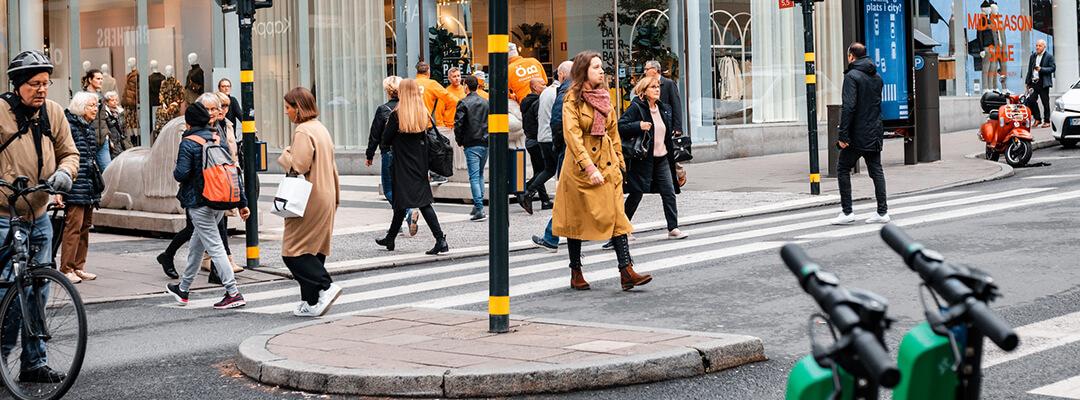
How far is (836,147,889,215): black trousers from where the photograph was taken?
13594 mm

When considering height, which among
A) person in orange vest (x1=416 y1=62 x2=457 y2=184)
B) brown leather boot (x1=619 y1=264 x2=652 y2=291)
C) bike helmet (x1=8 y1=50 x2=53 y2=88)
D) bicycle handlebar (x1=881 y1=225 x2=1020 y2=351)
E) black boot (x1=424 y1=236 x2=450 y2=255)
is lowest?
brown leather boot (x1=619 y1=264 x2=652 y2=291)

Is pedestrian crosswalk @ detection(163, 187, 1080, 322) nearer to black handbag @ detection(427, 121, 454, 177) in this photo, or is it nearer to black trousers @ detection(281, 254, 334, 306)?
black trousers @ detection(281, 254, 334, 306)

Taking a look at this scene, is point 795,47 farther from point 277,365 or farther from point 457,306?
point 277,365

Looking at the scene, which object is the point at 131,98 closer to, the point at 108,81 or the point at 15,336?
the point at 108,81

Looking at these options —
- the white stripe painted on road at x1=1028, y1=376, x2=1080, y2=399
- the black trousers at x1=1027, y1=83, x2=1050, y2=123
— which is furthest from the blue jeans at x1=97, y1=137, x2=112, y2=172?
the black trousers at x1=1027, y1=83, x2=1050, y2=123

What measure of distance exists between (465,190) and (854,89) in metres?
6.00

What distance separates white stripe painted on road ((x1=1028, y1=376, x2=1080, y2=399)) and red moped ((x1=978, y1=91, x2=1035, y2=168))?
48.8 ft

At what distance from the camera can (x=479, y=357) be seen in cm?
678

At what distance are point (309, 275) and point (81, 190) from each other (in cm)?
361

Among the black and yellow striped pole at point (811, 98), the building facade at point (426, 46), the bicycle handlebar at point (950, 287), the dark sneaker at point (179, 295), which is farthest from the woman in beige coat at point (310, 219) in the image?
the building facade at point (426, 46)

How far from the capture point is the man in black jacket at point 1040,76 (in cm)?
2706

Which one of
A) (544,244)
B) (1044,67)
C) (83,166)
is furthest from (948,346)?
(1044,67)

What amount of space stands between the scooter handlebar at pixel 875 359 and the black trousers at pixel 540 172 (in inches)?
546

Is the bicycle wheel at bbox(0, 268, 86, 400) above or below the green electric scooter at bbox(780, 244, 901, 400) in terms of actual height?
below
